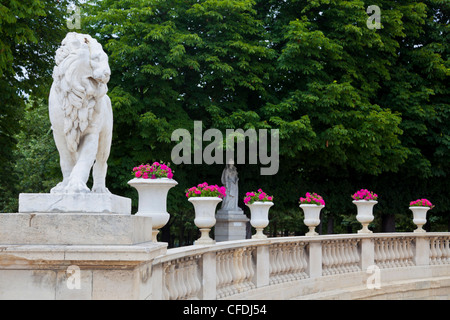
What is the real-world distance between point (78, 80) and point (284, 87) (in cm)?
1789

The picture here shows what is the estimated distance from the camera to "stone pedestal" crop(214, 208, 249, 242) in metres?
20.3

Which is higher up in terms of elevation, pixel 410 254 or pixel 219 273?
pixel 219 273

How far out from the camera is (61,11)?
18891 millimetres

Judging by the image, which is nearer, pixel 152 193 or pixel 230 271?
pixel 152 193

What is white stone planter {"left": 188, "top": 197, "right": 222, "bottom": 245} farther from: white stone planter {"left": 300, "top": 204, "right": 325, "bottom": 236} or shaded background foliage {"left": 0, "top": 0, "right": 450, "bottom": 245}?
shaded background foliage {"left": 0, "top": 0, "right": 450, "bottom": 245}

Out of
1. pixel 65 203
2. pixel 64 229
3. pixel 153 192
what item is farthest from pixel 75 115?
pixel 153 192

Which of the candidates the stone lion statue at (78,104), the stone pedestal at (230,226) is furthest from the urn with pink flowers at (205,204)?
the stone pedestal at (230,226)

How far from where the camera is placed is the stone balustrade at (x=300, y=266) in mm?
7219

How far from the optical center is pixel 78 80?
5.36 metres

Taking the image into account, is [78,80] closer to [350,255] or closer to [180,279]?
[180,279]

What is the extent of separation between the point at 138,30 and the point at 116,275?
1637 cm

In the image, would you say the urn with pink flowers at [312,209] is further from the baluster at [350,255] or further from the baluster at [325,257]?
the baluster at [325,257]

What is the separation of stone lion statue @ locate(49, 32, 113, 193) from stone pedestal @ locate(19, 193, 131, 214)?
119 millimetres
